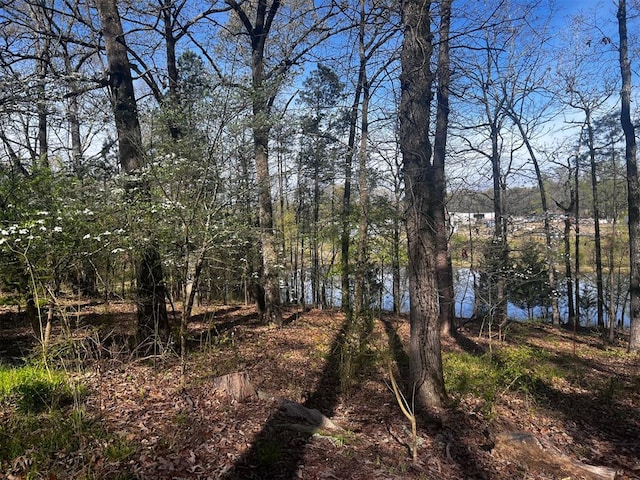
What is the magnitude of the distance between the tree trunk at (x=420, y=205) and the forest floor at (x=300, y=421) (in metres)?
0.61

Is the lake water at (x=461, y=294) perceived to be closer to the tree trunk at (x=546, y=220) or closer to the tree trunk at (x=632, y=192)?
the tree trunk at (x=546, y=220)

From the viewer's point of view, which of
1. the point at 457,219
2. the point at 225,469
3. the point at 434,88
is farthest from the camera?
the point at 457,219

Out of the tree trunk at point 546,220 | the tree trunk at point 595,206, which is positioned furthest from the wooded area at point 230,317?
the tree trunk at point 595,206

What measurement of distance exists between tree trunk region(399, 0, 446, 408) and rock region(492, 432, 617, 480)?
0.95 meters

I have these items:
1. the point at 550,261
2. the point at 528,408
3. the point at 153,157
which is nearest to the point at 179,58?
the point at 153,157

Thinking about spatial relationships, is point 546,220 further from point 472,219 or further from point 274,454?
point 274,454

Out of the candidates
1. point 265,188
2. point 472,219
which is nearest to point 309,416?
point 265,188

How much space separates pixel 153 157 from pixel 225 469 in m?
4.78

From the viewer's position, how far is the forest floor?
298 centimetres

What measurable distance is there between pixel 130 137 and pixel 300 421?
490 cm

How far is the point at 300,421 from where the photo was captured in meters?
4.00

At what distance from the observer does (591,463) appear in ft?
13.2

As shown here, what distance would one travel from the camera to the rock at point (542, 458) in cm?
363

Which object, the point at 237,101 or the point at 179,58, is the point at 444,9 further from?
the point at 179,58
